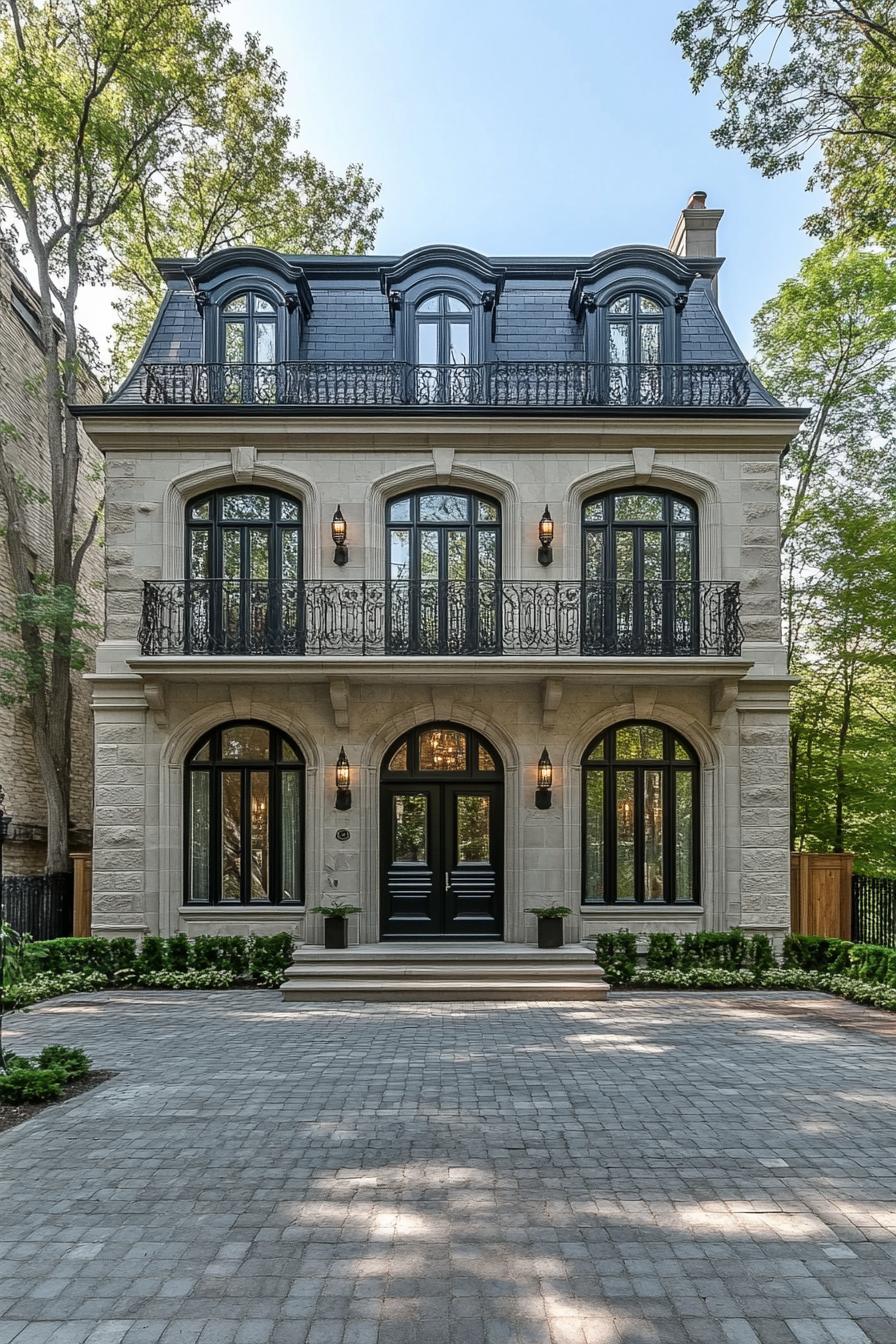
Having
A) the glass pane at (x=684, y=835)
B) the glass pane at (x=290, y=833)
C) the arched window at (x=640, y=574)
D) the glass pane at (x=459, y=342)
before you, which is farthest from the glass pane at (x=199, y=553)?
the glass pane at (x=684, y=835)

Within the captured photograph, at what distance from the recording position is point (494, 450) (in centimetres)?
1321

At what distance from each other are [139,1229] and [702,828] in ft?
33.1

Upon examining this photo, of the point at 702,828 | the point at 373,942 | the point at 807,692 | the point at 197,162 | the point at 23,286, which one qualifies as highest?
the point at 197,162

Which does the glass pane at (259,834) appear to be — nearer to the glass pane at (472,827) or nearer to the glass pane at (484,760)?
the glass pane at (472,827)

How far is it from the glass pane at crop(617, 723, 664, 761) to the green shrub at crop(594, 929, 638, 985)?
2751 mm

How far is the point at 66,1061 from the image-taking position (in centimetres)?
763

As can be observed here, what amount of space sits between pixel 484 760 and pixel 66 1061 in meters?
7.39

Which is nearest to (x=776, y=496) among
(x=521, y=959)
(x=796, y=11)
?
(x=796, y=11)

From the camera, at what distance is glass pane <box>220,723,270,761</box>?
13.3 m

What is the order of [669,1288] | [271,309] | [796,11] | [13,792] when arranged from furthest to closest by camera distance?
[13,792] → [271,309] → [796,11] → [669,1288]

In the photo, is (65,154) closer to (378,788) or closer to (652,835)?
(378,788)

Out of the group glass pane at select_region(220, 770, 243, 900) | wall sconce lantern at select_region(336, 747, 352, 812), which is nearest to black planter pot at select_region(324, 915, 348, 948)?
wall sconce lantern at select_region(336, 747, 352, 812)

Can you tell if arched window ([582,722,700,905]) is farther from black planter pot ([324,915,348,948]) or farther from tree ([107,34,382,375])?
tree ([107,34,382,375])

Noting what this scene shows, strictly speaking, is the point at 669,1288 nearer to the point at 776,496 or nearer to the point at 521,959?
the point at 521,959
